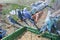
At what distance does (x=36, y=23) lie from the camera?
1660 millimetres

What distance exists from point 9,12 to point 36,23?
1.29 ft

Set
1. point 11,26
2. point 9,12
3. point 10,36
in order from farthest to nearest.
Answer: point 9,12 → point 11,26 → point 10,36

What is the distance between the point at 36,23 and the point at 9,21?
30cm

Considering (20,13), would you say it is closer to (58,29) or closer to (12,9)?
(12,9)

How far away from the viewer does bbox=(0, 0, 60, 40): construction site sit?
1.49 metres

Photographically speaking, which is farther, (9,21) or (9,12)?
(9,12)

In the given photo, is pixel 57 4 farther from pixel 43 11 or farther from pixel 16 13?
pixel 16 13

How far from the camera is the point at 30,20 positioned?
5.50ft

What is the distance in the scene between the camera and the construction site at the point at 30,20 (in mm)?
1492

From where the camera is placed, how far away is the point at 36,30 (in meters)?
A: 1.55

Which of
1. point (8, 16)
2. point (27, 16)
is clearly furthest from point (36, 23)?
point (8, 16)

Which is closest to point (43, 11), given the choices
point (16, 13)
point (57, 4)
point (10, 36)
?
point (57, 4)

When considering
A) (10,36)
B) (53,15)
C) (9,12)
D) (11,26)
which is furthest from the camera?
(9,12)

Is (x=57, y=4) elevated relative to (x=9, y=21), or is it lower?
elevated
